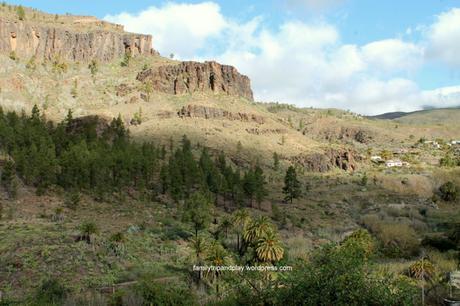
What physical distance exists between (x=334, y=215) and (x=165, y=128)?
7570 cm

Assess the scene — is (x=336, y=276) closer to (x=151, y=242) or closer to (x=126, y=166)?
(x=151, y=242)

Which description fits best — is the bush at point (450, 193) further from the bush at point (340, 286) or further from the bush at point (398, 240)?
the bush at point (340, 286)

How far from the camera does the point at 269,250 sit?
A: 176 feet

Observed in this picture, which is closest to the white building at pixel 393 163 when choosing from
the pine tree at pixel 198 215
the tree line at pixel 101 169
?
the tree line at pixel 101 169

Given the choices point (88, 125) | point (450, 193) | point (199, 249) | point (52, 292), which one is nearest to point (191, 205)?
point (199, 249)

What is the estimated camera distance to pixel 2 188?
8319 centimetres

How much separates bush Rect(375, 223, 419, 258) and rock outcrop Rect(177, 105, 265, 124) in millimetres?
105239

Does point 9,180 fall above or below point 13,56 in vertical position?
below

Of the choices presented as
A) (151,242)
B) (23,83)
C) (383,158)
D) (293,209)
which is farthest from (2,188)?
(383,158)

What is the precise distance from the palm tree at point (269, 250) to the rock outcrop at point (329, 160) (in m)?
103

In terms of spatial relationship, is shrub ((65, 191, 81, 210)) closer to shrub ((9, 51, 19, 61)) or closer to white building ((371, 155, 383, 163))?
shrub ((9, 51, 19, 61))

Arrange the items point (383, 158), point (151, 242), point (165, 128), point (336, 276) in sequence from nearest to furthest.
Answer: point (336, 276), point (151, 242), point (165, 128), point (383, 158)

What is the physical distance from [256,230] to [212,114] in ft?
397

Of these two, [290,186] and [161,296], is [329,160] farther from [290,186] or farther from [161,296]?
[161,296]
